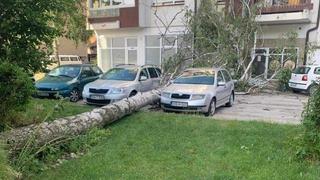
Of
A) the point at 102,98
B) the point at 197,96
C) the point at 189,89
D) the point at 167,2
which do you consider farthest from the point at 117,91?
the point at 167,2

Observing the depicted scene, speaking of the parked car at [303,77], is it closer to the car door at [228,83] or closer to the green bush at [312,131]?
the car door at [228,83]

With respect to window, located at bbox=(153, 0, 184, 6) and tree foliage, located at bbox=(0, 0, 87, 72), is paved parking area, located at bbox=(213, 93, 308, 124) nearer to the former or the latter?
tree foliage, located at bbox=(0, 0, 87, 72)

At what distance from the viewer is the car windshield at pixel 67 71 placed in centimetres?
1552

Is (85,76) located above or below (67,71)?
below

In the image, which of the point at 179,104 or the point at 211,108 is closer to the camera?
the point at 179,104

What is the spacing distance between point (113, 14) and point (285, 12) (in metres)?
11.3

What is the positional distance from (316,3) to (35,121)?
54.3ft

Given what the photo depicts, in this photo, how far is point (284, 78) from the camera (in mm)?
18844

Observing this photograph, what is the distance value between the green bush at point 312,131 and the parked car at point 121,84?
733 cm

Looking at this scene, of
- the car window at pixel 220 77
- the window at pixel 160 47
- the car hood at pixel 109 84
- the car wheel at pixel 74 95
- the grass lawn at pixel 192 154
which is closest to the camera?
the grass lawn at pixel 192 154

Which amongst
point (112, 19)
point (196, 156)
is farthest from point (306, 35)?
point (196, 156)

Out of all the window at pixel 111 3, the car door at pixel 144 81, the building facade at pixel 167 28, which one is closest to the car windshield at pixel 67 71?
the car door at pixel 144 81

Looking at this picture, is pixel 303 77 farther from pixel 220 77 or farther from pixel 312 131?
pixel 312 131


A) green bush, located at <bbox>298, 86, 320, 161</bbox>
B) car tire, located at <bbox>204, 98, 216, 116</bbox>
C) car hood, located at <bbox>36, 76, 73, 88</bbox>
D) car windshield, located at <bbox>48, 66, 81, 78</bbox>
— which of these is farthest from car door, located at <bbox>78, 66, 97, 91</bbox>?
green bush, located at <bbox>298, 86, 320, 161</bbox>
